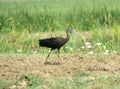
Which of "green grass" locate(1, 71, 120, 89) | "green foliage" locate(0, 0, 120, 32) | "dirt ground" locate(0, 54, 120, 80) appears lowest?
"green foliage" locate(0, 0, 120, 32)

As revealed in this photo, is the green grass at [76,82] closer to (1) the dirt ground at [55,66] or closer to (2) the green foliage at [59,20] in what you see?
(1) the dirt ground at [55,66]

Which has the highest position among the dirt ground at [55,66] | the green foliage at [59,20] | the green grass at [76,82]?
the green grass at [76,82]

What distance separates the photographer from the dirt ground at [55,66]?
8.42m

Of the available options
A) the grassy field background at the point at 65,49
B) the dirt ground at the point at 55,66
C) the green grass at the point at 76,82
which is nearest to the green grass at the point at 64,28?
the grassy field background at the point at 65,49

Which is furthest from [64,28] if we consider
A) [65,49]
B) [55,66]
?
[55,66]

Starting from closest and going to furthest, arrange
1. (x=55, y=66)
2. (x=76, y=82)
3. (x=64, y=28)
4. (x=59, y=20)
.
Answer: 1. (x=76, y=82)
2. (x=55, y=66)
3. (x=64, y=28)
4. (x=59, y=20)

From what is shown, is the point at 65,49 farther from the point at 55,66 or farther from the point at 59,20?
the point at 55,66

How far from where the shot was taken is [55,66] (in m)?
9.02

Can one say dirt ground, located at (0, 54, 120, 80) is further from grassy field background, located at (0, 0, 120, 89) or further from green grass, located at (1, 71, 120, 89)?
green grass, located at (1, 71, 120, 89)

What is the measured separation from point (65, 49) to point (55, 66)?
12.5 feet

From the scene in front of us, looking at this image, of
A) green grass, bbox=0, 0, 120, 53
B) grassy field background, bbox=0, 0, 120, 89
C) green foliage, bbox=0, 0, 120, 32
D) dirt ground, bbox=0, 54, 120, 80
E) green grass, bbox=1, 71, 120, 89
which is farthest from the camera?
green foliage, bbox=0, 0, 120, 32

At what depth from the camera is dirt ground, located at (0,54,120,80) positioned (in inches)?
332

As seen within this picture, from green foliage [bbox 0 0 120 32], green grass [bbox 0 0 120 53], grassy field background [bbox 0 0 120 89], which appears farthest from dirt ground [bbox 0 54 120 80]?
green foliage [bbox 0 0 120 32]

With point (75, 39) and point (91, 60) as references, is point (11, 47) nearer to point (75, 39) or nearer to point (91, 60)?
point (75, 39)
